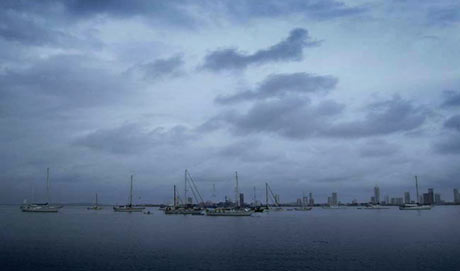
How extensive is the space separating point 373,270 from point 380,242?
32.3 m

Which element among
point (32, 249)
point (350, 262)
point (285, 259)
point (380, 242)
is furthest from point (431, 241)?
point (32, 249)

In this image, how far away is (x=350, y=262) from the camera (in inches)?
2304

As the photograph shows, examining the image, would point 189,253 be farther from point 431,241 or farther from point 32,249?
point 431,241

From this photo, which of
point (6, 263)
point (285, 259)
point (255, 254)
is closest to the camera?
point (6, 263)

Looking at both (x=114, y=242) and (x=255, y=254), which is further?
(x=114, y=242)

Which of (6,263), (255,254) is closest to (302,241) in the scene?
(255,254)

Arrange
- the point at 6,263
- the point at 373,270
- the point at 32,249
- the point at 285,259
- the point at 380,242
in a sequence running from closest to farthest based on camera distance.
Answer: the point at 373,270 → the point at 6,263 → the point at 285,259 → the point at 32,249 → the point at 380,242

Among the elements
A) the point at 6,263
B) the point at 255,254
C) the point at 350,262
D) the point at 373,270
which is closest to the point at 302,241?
the point at 255,254

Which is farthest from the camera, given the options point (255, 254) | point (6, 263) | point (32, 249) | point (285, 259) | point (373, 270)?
point (32, 249)

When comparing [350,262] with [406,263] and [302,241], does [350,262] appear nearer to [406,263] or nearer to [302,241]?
[406,263]

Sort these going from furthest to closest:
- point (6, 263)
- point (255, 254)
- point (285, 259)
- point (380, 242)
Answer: point (380, 242), point (255, 254), point (285, 259), point (6, 263)

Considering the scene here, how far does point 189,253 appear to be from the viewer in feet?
220

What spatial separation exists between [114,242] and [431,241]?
6628 cm

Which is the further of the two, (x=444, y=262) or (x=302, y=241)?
(x=302, y=241)
